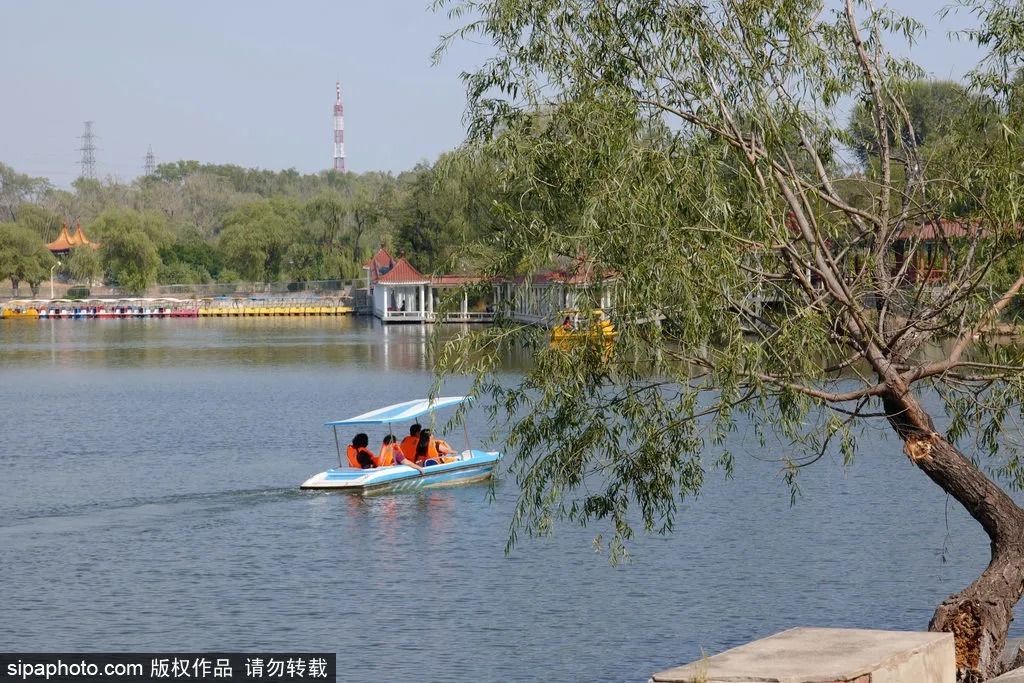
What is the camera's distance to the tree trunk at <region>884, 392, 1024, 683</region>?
1221 centimetres

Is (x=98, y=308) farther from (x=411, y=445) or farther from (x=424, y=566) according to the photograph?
(x=424, y=566)

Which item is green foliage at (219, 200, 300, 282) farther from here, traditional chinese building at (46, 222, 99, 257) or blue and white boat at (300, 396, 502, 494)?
blue and white boat at (300, 396, 502, 494)

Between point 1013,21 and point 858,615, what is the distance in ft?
24.5

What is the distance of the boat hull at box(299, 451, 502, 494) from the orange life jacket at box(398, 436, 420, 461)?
0.79 metres

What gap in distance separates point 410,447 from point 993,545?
15.3 meters

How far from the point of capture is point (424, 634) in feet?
54.5

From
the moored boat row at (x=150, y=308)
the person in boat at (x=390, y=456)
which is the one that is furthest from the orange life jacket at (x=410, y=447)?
the moored boat row at (x=150, y=308)

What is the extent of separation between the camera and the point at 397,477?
2538 cm

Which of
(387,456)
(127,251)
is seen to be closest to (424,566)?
(387,456)

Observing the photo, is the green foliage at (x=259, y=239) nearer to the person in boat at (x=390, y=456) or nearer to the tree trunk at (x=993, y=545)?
the person in boat at (x=390, y=456)

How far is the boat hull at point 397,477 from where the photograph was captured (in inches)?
991

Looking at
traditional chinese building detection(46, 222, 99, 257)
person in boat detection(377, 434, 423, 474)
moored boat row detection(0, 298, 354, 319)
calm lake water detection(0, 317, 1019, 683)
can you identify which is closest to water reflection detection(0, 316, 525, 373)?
moored boat row detection(0, 298, 354, 319)

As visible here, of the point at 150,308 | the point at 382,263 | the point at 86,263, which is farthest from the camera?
the point at 86,263

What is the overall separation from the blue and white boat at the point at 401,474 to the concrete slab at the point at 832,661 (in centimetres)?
1438
